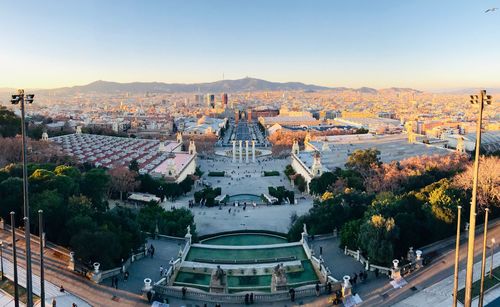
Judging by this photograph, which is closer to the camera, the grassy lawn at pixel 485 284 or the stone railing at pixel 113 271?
the grassy lawn at pixel 485 284

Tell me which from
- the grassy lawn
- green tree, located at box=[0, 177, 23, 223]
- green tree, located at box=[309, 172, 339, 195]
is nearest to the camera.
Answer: the grassy lawn

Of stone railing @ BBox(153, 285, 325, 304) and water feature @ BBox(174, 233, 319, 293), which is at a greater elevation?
stone railing @ BBox(153, 285, 325, 304)

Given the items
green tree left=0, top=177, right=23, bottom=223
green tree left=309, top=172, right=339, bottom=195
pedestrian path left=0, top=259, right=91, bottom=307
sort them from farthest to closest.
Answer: green tree left=309, top=172, right=339, bottom=195, green tree left=0, top=177, right=23, bottom=223, pedestrian path left=0, top=259, right=91, bottom=307

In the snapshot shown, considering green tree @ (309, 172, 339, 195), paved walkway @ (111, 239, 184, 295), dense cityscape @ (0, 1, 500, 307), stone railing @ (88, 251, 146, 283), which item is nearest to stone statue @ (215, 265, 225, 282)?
dense cityscape @ (0, 1, 500, 307)

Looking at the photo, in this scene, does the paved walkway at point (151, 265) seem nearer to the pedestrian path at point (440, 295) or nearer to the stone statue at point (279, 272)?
the stone statue at point (279, 272)

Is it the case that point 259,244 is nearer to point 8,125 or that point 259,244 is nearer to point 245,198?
point 245,198

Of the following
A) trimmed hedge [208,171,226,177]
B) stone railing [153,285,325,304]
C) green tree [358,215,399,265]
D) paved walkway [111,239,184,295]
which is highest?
green tree [358,215,399,265]

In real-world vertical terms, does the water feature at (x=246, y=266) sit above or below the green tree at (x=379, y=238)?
below

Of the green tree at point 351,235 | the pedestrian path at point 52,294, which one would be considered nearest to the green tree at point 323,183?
the green tree at point 351,235

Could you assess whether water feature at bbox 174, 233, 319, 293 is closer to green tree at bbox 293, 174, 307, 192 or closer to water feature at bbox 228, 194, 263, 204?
water feature at bbox 228, 194, 263, 204
